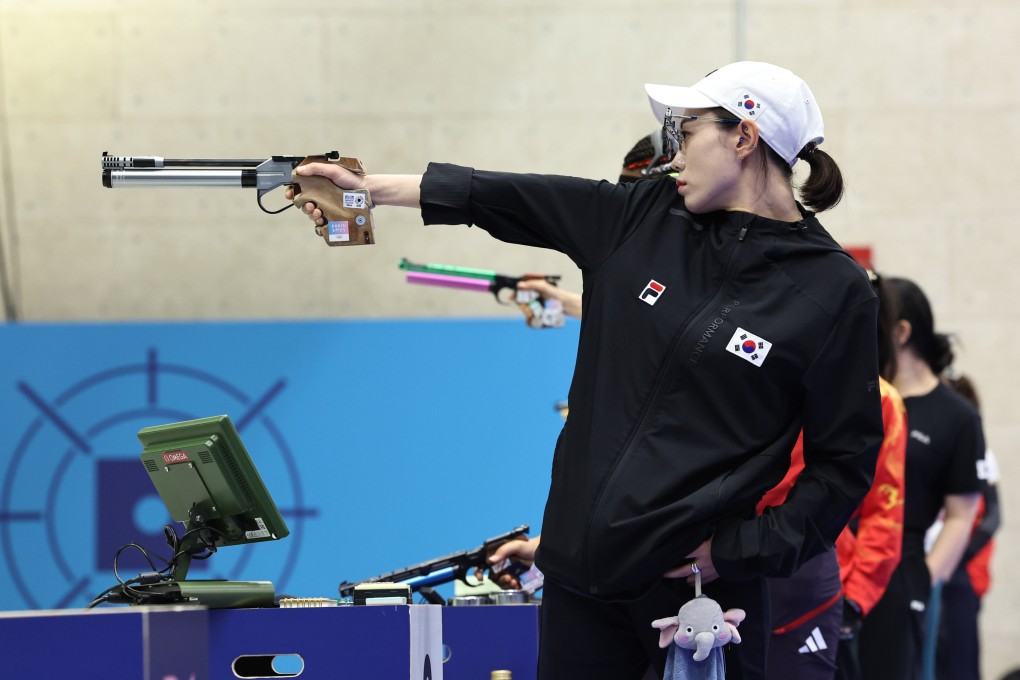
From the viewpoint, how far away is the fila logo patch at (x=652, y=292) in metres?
1.73

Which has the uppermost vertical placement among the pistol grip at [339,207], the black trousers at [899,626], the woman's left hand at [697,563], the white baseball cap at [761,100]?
the white baseball cap at [761,100]

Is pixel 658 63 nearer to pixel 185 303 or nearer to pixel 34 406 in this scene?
pixel 185 303

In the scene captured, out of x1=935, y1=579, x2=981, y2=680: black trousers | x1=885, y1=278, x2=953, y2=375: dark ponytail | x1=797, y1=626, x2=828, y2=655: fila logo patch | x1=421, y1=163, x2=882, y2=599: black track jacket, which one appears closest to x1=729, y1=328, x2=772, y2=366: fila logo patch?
x1=421, y1=163, x2=882, y2=599: black track jacket

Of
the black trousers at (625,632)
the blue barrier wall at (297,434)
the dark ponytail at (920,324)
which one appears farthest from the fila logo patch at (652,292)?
the blue barrier wall at (297,434)

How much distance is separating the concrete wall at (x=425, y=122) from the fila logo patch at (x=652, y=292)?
133 inches

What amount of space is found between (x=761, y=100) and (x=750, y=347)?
0.37m

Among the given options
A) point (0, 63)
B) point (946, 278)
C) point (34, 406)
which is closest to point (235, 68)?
point (0, 63)

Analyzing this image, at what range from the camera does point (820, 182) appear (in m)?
1.84

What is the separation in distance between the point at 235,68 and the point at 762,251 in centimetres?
390

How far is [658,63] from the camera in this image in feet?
16.9

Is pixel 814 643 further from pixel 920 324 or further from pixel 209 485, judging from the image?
pixel 920 324

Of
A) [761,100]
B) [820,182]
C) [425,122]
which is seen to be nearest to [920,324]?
[820,182]

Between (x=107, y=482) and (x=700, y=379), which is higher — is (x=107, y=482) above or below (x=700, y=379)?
below

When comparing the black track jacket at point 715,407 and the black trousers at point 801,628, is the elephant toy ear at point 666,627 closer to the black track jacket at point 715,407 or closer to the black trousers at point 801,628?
the black track jacket at point 715,407
